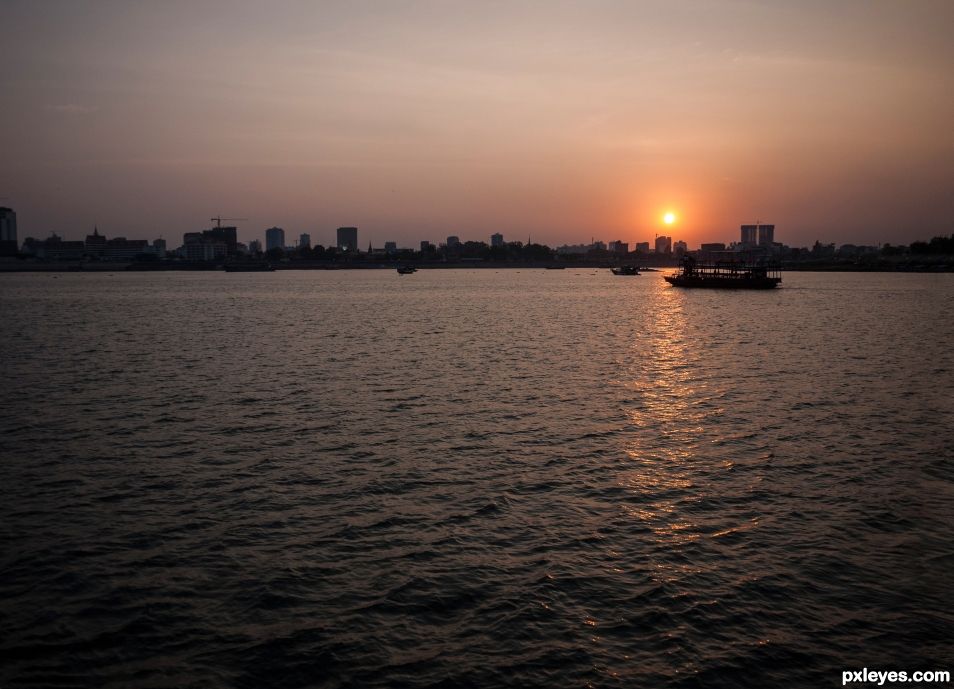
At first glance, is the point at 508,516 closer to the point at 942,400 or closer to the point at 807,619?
the point at 807,619

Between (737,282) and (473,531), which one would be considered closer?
(473,531)

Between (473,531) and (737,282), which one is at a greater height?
(737,282)

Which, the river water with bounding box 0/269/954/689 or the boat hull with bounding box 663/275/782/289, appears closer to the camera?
the river water with bounding box 0/269/954/689

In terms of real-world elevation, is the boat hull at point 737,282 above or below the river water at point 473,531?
above

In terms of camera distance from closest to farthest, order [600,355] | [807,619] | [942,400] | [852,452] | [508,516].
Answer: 1. [807,619]
2. [508,516]
3. [852,452]
4. [942,400]
5. [600,355]

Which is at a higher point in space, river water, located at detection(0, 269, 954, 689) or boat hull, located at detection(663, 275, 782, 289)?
boat hull, located at detection(663, 275, 782, 289)

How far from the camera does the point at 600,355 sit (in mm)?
59812

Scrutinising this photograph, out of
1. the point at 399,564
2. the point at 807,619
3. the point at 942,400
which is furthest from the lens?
the point at 942,400

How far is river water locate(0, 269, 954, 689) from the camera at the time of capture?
13.4 meters

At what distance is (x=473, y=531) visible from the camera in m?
19.3

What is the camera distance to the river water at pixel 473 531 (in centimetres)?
1340

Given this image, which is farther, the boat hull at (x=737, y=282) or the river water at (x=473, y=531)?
the boat hull at (x=737, y=282)

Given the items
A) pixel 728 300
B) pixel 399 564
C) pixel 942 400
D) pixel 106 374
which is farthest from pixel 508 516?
pixel 728 300

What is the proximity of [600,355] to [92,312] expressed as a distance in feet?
303
